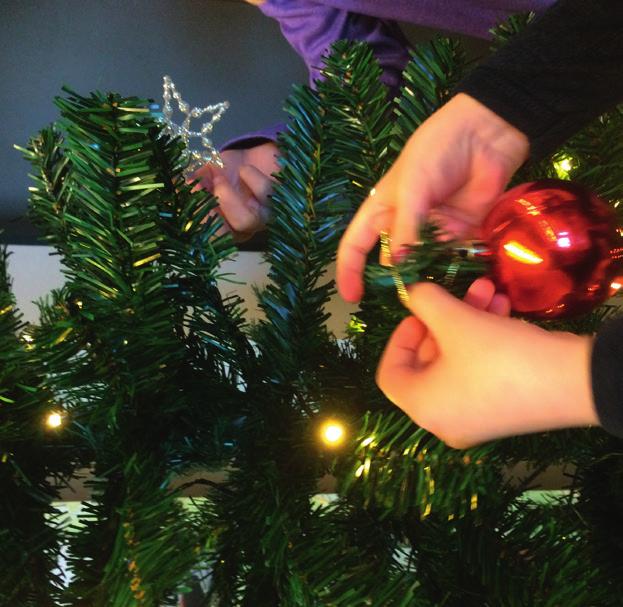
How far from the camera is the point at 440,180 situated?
0.33m

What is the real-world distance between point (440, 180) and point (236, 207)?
167 millimetres

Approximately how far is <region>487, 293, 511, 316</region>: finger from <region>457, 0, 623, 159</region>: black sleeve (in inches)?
4.5

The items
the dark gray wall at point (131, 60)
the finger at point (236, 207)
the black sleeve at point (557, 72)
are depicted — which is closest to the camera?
the black sleeve at point (557, 72)

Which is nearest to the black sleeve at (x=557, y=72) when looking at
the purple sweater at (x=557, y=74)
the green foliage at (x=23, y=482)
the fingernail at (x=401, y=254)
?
the purple sweater at (x=557, y=74)

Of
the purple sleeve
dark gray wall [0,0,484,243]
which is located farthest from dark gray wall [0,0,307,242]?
the purple sleeve

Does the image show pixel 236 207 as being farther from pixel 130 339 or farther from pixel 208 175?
pixel 130 339

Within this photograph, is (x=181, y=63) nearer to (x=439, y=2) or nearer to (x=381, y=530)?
(x=439, y=2)

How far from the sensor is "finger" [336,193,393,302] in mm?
324

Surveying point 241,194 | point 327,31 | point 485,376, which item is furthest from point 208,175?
point 485,376

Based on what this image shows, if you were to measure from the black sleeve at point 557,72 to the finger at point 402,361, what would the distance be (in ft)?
0.47

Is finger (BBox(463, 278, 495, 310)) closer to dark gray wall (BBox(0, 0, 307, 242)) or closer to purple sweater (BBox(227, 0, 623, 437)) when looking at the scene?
purple sweater (BBox(227, 0, 623, 437))

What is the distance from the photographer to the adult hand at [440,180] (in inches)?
12.5

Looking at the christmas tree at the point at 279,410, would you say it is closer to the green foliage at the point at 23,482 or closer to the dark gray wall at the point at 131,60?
the green foliage at the point at 23,482

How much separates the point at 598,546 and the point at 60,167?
0.35 metres
